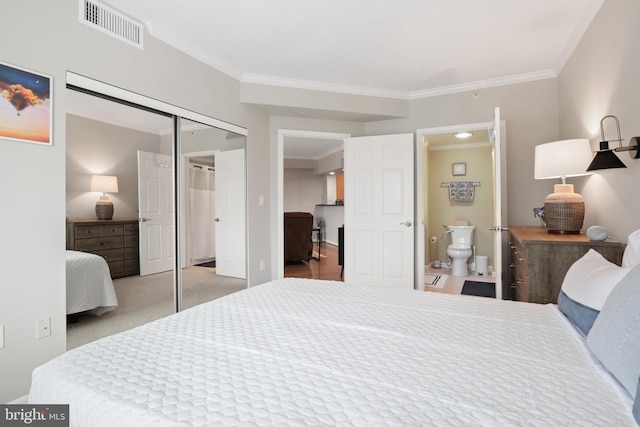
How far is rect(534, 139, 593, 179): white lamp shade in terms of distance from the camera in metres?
2.34

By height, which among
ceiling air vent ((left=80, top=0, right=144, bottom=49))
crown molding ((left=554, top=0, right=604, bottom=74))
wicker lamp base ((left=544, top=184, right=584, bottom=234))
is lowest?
wicker lamp base ((left=544, top=184, right=584, bottom=234))

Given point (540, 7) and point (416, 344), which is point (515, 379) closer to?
point (416, 344)

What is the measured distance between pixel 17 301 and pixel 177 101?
186cm

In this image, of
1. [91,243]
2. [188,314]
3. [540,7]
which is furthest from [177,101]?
[540,7]

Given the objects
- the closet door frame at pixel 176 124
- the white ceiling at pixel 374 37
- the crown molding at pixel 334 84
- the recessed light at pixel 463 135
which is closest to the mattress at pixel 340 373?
the closet door frame at pixel 176 124

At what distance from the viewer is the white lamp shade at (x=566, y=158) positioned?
7.69 ft

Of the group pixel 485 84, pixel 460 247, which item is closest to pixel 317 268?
pixel 460 247

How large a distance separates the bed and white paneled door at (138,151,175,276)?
329mm

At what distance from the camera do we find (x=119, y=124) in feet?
8.23

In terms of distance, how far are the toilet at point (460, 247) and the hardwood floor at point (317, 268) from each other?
1855 mm

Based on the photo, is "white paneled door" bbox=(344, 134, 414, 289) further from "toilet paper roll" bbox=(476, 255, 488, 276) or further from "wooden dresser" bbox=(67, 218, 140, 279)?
"wooden dresser" bbox=(67, 218, 140, 279)

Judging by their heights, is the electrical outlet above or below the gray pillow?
below

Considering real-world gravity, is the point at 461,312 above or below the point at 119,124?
below

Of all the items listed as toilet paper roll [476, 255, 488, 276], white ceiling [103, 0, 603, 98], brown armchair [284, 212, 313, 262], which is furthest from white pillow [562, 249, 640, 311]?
brown armchair [284, 212, 313, 262]
